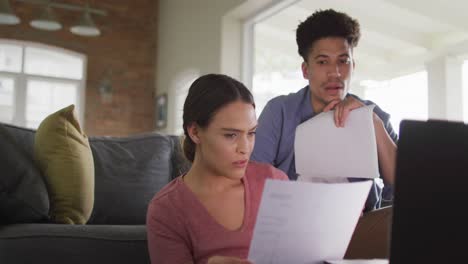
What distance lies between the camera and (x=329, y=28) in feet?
4.90

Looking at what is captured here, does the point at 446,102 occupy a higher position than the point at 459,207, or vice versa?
the point at 446,102

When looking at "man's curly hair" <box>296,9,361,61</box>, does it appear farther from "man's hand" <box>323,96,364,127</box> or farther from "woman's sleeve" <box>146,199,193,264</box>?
"woman's sleeve" <box>146,199,193,264</box>

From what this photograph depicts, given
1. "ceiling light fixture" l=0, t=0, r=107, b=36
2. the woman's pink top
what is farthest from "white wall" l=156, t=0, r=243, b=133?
the woman's pink top

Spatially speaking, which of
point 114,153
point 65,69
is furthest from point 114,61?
point 114,153

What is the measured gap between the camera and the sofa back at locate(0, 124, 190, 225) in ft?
6.34

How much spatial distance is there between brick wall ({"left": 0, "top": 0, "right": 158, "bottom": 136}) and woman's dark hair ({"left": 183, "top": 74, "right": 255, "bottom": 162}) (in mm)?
5076

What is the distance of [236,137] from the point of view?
107cm

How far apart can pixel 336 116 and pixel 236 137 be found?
1.17 ft

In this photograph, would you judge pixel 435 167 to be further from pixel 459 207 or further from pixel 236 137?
pixel 236 137

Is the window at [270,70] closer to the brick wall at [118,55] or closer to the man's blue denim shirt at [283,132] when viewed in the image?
the man's blue denim shirt at [283,132]

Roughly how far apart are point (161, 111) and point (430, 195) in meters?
5.46

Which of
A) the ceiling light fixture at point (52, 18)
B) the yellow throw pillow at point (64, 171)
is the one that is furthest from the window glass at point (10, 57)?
the yellow throw pillow at point (64, 171)

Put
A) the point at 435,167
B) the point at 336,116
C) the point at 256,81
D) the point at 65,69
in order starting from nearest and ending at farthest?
the point at 435,167 → the point at 336,116 → the point at 256,81 → the point at 65,69

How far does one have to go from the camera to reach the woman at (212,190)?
102 centimetres
